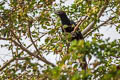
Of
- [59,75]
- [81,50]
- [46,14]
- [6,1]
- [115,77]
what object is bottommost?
[115,77]

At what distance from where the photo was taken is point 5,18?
4207 millimetres

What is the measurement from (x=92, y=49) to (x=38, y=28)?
2594 millimetres

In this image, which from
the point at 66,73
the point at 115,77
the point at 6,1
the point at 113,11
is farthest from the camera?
the point at 113,11

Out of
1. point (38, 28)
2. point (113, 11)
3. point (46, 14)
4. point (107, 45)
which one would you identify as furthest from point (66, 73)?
point (113, 11)

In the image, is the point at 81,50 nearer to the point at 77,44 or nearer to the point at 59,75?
the point at 77,44

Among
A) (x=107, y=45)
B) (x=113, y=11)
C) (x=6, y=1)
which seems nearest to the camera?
(x=107, y=45)

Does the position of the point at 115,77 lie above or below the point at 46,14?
below

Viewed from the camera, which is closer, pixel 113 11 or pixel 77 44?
pixel 77 44

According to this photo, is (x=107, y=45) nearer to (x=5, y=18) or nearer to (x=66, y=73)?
(x=66, y=73)

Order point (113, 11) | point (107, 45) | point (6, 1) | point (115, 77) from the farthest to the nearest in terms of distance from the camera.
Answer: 1. point (113, 11)
2. point (6, 1)
3. point (107, 45)
4. point (115, 77)

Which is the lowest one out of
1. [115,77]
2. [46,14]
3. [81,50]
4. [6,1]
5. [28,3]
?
[115,77]

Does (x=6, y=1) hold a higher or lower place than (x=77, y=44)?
higher

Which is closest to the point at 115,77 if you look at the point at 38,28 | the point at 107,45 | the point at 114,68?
the point at 114,68

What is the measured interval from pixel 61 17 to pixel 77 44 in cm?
337
